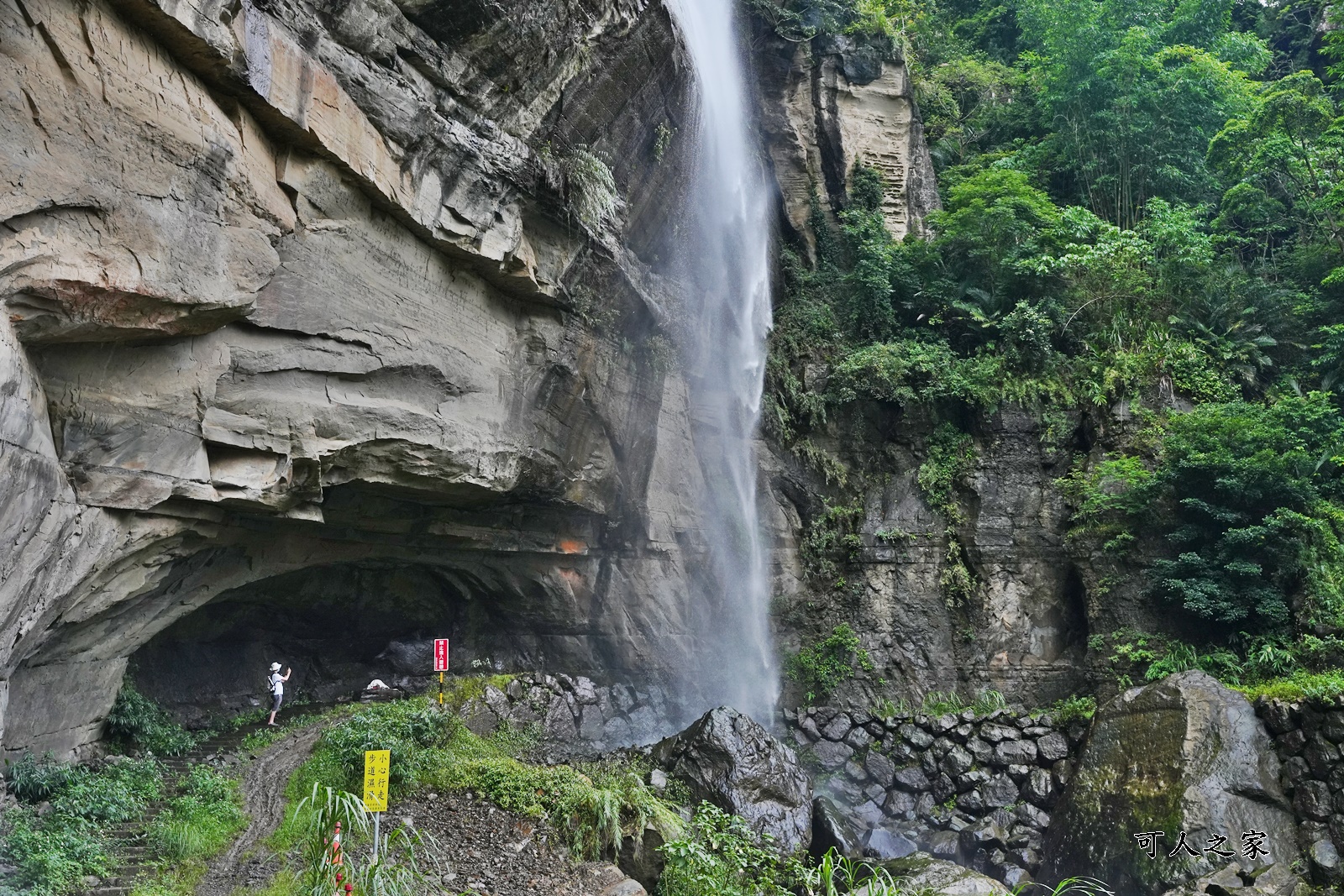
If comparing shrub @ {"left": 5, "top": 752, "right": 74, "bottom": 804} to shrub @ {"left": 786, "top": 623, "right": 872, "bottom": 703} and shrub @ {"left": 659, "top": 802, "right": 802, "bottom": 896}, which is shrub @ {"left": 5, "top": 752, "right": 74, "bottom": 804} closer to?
shrub @ {"left": 659, "top": 802, "right": 802, "bottom": 896}

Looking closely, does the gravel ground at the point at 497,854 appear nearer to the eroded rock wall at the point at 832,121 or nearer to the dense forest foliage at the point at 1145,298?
the dense forest foliage at the point at 1145,298

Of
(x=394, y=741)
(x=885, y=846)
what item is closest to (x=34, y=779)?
(x=394, y=741)

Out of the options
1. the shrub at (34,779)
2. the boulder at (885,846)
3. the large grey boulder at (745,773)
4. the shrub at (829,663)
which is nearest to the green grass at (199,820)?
the shrub at (34,779)

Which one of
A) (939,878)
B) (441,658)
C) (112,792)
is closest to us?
(112,792)

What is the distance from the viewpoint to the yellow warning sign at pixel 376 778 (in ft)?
20.9

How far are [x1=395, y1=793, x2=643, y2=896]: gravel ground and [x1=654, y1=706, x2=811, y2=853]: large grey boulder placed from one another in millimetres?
2877

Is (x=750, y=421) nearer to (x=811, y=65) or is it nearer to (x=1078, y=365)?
(x=1078, y=365)

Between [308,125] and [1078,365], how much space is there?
46.9 feet

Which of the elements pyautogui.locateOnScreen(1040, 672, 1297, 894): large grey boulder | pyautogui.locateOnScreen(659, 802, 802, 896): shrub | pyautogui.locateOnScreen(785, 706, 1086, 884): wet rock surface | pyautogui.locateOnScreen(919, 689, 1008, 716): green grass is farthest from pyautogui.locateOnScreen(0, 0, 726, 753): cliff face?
pyautogui.locateOnScreen(1040, 672, 1297, 894): large grey boulder

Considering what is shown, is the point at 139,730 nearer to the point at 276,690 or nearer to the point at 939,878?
the point at 276,690

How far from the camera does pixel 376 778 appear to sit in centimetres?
646

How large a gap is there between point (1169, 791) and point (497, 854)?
808 cm

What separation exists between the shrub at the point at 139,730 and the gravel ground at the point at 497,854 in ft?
12.5

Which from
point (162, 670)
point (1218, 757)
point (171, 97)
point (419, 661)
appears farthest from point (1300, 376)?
point (162, 670)
